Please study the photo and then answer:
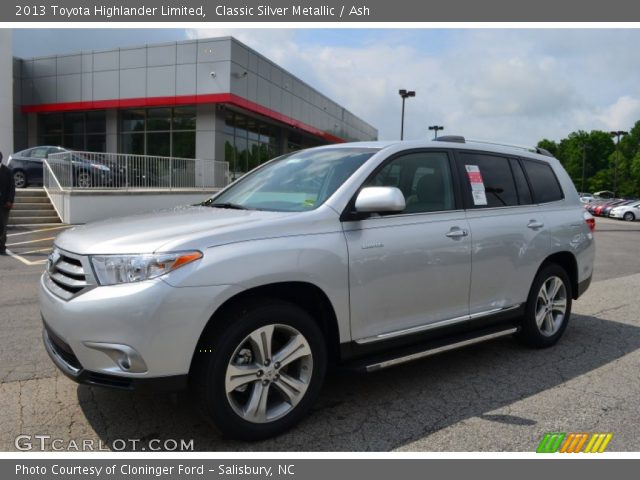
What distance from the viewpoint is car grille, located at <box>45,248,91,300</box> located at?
9.73 ft

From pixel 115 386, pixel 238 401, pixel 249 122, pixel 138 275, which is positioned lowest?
pixel 238 401

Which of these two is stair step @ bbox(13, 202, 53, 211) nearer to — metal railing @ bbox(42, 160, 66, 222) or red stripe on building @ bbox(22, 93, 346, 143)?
metal railing @ bbox(42, 160, 66, 222)

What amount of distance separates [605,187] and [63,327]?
317 feet

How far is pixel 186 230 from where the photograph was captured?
10.1 feet

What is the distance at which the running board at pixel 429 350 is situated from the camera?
3.51 m

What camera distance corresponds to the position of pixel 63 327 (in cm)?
294

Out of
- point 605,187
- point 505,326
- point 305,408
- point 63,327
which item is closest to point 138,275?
point 63,327

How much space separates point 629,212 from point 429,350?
1602 inches

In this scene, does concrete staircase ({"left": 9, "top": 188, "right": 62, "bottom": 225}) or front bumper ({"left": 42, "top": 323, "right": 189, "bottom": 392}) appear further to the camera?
concrete staircase ({"left": 9, "top": 188, "right": 62, "bottom": 225})

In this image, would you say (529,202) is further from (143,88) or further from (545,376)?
(143,88)

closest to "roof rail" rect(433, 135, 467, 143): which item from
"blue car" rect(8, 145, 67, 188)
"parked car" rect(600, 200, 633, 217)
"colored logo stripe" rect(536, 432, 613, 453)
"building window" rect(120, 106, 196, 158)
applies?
"colored logo stripe" rect(536, 432, 613, 453)

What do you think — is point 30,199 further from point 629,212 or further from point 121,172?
point 629,212

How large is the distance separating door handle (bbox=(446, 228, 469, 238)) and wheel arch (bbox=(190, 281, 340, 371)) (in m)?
1.19

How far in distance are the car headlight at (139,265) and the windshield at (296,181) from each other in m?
0.96
